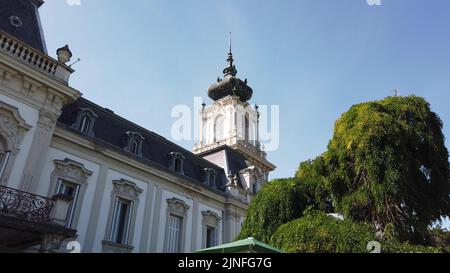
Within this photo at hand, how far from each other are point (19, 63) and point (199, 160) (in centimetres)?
1248

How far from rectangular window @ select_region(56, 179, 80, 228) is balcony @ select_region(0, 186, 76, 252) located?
9.63 feet

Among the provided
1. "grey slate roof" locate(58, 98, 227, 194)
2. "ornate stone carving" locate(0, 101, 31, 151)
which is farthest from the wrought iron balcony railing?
"grey slate roof" locate(58, 98, 227, 194)

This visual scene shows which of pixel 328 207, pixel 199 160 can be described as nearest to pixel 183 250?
pixel 199 160

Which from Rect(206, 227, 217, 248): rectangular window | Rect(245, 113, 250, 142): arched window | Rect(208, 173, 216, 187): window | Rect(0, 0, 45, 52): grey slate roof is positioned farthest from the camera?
Rect(245, 113, 250, 142): arched window

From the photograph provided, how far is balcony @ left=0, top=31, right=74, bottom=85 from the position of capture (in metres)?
13.1

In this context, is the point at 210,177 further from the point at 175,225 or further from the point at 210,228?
the point at 175,225

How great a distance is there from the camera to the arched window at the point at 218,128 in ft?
126

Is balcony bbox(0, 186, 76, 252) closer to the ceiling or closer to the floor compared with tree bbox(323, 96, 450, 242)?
closer to the floor

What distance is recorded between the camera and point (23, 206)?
1084 cm

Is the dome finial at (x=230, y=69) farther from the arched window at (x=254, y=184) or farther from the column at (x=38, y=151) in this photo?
the column at (x=38, y=151)

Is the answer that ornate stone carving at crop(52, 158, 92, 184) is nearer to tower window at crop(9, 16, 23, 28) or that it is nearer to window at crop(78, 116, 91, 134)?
window at crop(78, 116, 91, 134)

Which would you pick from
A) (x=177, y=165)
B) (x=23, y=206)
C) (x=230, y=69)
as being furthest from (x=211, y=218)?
(x=230, y=69)

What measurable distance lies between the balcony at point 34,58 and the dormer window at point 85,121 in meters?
2.22

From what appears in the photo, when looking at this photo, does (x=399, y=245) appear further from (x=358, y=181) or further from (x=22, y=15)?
(x=22, y=15)
